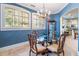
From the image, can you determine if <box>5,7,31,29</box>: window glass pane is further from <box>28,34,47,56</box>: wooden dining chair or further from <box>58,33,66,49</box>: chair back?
<box>58,33,66,49</box>: chair back

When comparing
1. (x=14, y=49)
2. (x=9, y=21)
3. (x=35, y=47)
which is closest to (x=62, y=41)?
(x=35, y=47)

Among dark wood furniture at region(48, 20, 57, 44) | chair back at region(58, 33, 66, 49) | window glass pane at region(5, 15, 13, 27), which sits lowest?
chair back at region(58, 33, 66, 49)

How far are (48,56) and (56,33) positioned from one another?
1.57 ft

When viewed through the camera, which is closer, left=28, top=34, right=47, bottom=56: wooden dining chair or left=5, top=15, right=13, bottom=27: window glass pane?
left=5, top=15, right=13, bottom=27: window glass pane

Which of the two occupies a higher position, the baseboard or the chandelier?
the chandelier

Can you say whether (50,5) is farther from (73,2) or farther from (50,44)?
(50,44)

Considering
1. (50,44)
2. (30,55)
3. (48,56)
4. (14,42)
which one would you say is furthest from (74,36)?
→ (14,42)

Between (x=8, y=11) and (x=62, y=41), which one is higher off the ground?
(x=8, y=11)

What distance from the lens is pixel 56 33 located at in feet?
6.85

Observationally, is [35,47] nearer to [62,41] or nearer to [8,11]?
[62,41]

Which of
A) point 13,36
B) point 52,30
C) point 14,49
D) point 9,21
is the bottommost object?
point 14,49

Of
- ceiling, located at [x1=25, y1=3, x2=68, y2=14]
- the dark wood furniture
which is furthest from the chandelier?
the dark wood furniture

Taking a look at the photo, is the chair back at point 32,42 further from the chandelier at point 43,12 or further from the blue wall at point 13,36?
the chandelier at point 43,12

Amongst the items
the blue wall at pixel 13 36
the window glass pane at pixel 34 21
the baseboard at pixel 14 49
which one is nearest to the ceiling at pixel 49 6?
the window glass pane at pixel 34 21
